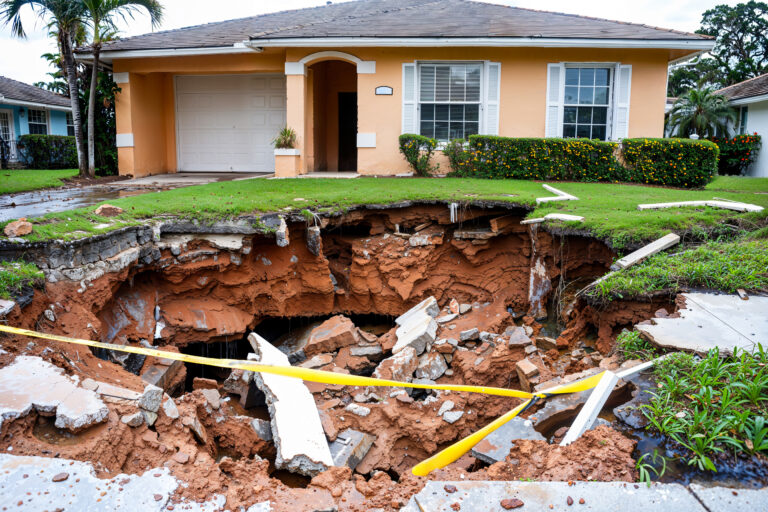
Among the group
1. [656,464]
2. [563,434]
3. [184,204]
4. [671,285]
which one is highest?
[184,204]

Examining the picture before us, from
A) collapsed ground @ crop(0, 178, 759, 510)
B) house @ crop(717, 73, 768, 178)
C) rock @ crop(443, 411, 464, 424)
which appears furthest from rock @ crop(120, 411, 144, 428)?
house @ crop(717, 73, 768, 178)

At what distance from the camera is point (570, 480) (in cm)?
309

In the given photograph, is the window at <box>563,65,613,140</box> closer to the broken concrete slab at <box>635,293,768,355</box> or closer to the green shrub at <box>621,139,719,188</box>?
the green shrub at <box>621,139,719,188</box>

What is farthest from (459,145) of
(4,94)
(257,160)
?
(4,94)

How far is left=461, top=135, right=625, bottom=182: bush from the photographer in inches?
513

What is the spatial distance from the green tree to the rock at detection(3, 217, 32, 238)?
138ft

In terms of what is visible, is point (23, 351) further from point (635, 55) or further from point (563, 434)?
point (635, 55)

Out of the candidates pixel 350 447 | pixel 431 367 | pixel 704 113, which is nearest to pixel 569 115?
pixel 431 367

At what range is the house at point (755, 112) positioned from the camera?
2131 centimetres

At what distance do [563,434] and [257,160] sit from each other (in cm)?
1414

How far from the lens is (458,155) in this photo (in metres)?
13.4

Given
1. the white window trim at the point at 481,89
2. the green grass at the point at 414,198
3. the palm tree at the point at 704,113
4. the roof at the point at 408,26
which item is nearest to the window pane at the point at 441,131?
the white window trim at the point at 481,89

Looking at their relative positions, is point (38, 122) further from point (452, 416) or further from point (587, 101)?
point (452, 416)

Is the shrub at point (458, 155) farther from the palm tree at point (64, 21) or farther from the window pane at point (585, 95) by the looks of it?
the palm tree at point (64, 21)
